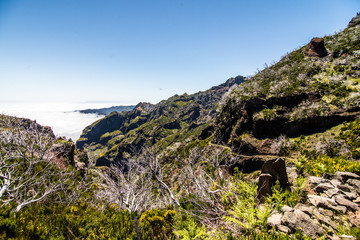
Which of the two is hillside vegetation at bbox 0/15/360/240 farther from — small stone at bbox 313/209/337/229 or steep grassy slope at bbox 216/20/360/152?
steep grassy slope at bbox 216/20/360/152

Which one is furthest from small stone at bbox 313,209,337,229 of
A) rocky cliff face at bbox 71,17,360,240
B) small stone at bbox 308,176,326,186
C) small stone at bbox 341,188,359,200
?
small stone at bbox 308,176,326,186

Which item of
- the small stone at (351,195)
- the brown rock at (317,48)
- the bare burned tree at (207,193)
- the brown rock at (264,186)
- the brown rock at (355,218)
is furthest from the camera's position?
the brown rock at (317,48)

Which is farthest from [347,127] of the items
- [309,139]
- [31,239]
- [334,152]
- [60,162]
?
[60,162]

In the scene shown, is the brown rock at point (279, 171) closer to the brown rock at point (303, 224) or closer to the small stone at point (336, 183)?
the small stone at point (336, 183)

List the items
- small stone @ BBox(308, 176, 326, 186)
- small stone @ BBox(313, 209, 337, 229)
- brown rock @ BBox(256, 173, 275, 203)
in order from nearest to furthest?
small stone @ BBox(313, 209, 337, 229) → small stone @ BBox(308, 176, 326, 186) → brown rock @ BBox(256, 173, 275, 203)

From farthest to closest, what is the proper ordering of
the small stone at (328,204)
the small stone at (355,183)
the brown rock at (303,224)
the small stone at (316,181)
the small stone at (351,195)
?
the small stone at (316,181)
the small stone at (355,183)
the small stone at (351,195)
the small stone at (328,204)
the brown rock at (303,224)

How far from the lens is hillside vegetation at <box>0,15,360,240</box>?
491 centimetres

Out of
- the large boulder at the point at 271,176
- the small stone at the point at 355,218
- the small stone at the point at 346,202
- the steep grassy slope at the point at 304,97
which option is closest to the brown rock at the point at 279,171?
the large boulder at the point at 271,176

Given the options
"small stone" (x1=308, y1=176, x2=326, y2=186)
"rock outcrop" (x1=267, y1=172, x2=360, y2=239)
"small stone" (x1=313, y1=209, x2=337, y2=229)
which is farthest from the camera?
"small stone" (x1=308, y1=176, x2=326, y2=186)

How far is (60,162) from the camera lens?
67.9 ft

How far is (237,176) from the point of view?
920cm

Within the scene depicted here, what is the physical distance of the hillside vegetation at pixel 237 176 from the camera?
16.1 ft

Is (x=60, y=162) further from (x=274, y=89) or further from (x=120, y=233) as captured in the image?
(x=274, y=89)

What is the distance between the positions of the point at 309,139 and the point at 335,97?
12114mm
